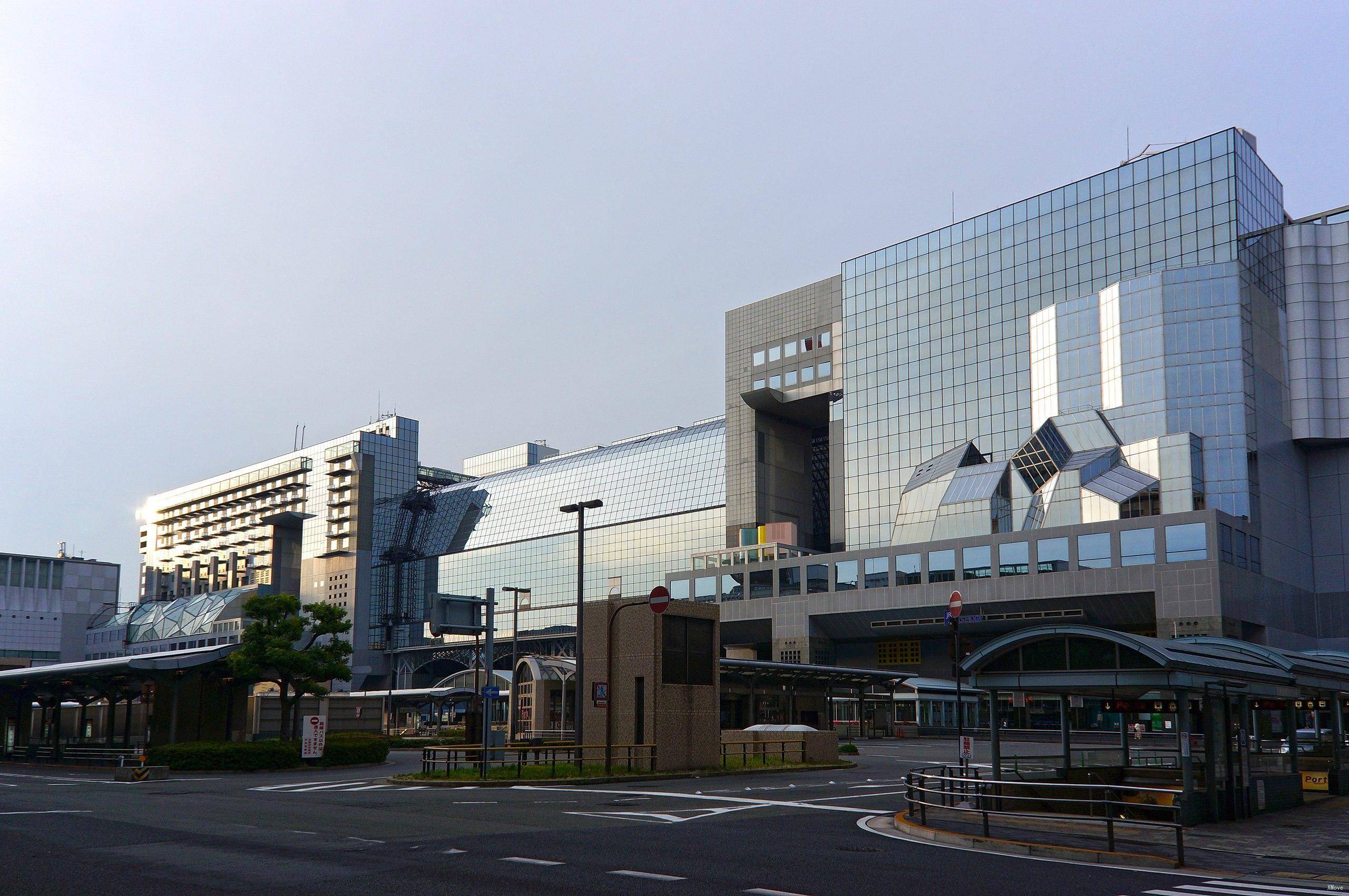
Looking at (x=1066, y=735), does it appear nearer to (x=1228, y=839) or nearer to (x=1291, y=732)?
(x=1228, y=839)

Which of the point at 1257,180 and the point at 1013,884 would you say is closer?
the point at 1013,884

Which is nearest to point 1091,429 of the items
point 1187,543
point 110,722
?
point 1187,543

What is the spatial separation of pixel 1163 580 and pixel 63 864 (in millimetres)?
80541

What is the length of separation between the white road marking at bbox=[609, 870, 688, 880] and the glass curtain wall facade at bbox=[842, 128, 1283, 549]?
8136cm

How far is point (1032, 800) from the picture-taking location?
20.3 meters

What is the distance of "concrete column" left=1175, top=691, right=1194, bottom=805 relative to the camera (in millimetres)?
22094

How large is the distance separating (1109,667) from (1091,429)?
73.9 meters

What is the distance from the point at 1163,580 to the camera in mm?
83250

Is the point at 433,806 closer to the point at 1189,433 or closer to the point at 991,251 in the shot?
the point at 1189,433

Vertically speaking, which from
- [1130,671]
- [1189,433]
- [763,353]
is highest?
[763,353]

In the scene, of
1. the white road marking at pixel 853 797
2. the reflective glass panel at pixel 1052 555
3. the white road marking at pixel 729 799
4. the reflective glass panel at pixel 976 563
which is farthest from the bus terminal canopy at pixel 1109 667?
the reflective glass panel at pixel 976 563

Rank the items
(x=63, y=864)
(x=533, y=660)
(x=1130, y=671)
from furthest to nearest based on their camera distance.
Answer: (x=533, y=660), (x=1130, y=671), (x=63, y=864)

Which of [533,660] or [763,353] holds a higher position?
[763,353]

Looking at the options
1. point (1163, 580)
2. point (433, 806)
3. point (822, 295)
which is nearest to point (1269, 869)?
point (433, 806)
